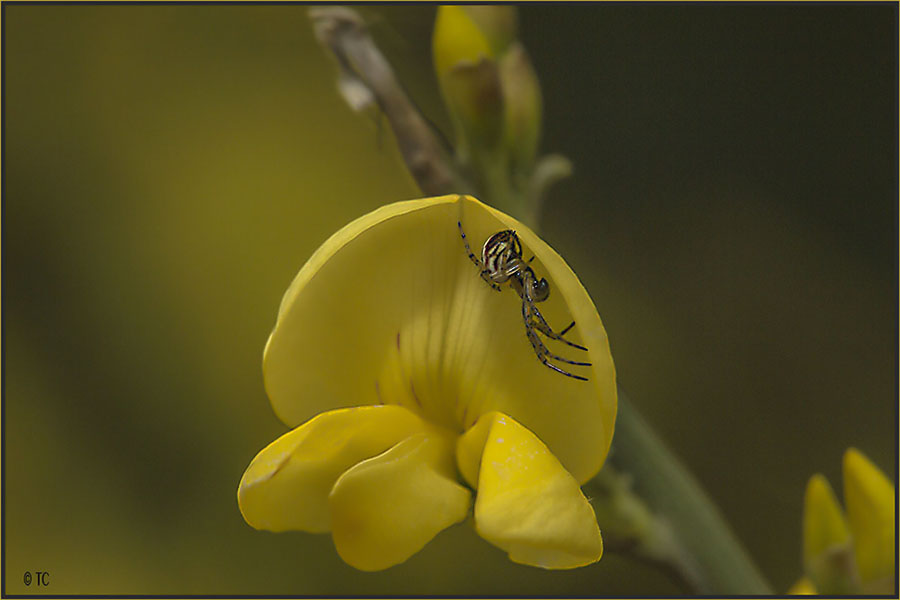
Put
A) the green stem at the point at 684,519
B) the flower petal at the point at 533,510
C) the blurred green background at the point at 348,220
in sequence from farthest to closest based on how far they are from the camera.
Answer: the blurred green background at the point at 348,220
the green stem at the point at 684,519
the flower petal at the point at 533,510

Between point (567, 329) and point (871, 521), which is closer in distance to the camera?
point (567, 329)

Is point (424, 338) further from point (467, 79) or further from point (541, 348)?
point (467, 79)

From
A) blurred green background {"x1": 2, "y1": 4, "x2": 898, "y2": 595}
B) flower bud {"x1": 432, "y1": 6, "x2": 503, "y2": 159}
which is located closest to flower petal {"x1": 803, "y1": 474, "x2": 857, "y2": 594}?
flower bud {"x1": 432, "y1": 6, "x2": 503, "y2": 159}

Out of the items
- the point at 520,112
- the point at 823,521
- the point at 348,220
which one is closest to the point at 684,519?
the point at 823,521

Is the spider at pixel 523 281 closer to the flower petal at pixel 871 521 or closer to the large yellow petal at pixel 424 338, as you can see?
the large yellow petal at pixel 424 338

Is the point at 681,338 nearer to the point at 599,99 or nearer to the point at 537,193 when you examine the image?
the point at 599,99

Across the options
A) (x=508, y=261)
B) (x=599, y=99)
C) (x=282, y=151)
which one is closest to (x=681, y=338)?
(x=599, y=99)

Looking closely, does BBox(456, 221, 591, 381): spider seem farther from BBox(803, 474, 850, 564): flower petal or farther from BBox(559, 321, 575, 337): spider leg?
BBox(803, 474, 850, 564): flower petal

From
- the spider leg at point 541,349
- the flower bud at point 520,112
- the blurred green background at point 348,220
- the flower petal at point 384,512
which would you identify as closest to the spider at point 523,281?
the spider leg at point 541,349
